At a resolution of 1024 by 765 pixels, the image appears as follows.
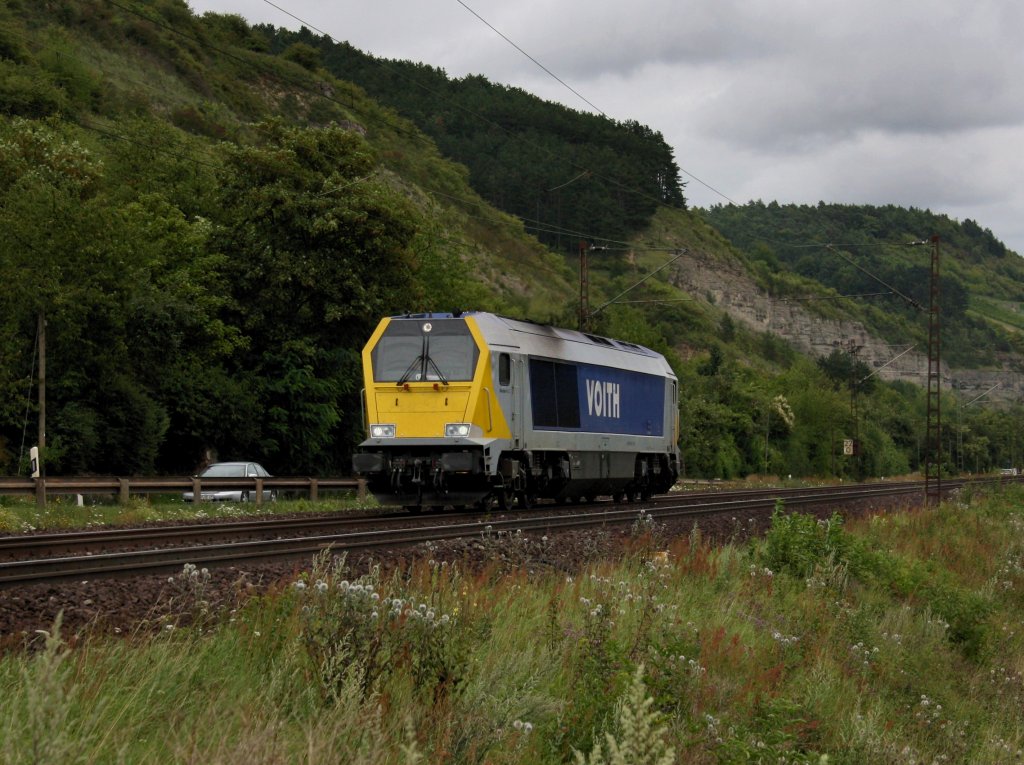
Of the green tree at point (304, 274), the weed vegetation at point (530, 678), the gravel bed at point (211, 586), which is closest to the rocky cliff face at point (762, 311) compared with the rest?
the green tree at point (304, 274)

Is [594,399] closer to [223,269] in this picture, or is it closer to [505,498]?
[505,498]

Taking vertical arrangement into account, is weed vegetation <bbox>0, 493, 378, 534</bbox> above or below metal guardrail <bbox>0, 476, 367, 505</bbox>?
below

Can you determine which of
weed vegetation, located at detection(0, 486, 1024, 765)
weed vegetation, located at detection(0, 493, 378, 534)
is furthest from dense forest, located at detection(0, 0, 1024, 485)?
weed vegetation, located at detection(0, 486, 1024, 765)

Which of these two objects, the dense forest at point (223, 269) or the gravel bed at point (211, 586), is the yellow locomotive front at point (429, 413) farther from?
the dense forest at point (223, 269)

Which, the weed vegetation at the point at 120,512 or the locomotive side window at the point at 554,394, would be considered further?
the locomotive side window at the point at 554,394

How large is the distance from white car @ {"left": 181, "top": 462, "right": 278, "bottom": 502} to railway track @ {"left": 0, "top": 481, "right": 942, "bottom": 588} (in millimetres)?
8736

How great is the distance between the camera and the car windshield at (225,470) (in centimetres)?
3491

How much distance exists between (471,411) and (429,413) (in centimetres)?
91

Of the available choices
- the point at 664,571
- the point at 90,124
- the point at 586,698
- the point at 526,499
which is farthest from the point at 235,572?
the point at 90,124

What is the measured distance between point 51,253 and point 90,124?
41410mm

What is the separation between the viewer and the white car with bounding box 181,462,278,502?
31.0 meters

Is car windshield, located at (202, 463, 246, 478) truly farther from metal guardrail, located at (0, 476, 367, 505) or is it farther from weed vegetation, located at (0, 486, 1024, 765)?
weed vegetation, located at (0, 486, 1024, 765)

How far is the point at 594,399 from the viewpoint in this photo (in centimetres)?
2691

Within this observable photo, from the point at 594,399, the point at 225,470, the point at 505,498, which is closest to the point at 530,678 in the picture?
the point at 505,498
